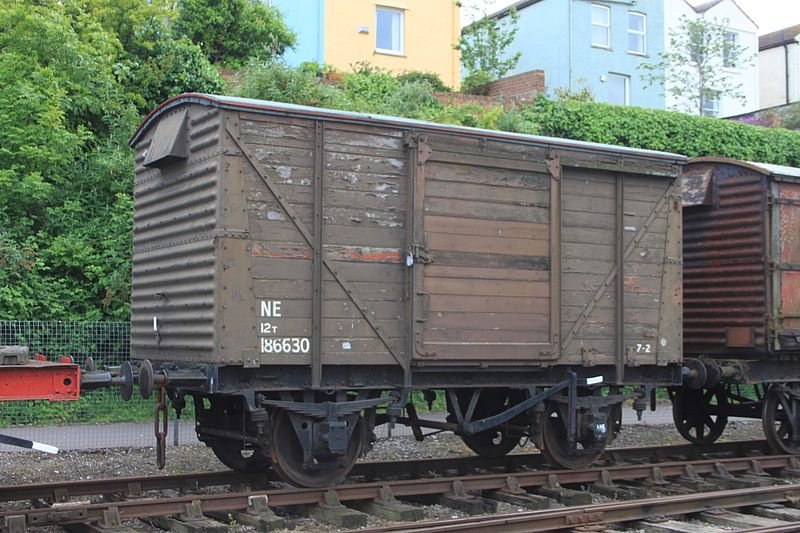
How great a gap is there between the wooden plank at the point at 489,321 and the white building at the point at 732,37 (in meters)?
25.7

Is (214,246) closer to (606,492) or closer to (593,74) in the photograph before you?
(606,492)

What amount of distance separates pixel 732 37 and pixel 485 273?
29326 millimetres

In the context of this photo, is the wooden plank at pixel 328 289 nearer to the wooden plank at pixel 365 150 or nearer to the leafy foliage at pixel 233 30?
the wooden plank at pixel 365 150

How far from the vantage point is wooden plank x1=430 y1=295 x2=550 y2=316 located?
912 centimetres

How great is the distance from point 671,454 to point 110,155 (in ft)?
33.4

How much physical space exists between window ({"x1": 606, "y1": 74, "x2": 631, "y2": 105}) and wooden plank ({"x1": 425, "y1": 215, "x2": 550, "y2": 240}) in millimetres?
24005

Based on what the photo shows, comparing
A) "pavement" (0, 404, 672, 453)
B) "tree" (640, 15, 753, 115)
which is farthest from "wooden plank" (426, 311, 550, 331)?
"tree" (640, 15, 753, 115)

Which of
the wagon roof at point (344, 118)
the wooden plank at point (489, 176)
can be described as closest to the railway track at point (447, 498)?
the wooden plank at point (489, 176)

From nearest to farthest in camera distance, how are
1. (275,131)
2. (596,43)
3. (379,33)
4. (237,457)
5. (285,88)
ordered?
(275,131) → (237,457) → (285,88) → (379,33) → (596,43)

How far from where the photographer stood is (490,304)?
30.9 ft

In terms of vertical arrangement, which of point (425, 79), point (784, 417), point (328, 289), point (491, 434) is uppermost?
point (425, 79)

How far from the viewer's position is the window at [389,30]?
28.8m

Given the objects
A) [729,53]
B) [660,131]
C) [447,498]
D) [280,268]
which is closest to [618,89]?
[729,53]

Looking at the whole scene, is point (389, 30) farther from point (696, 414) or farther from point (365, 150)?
point (365, 150)
